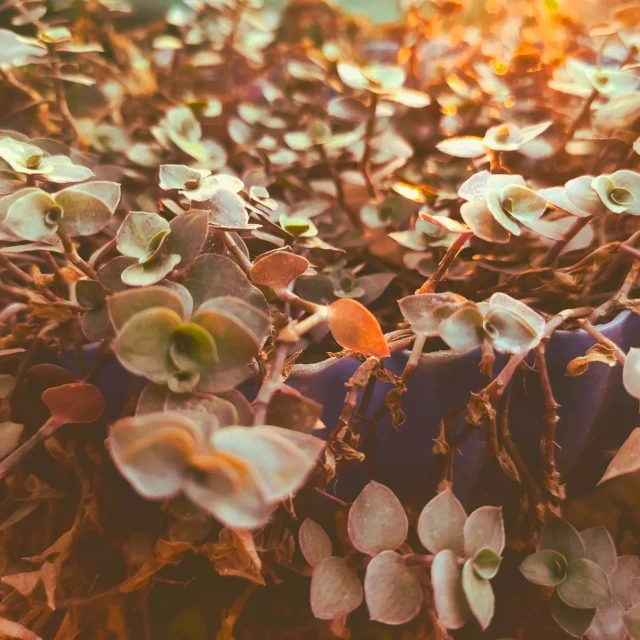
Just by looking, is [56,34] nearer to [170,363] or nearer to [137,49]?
[137,49]

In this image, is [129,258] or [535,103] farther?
[535,103]

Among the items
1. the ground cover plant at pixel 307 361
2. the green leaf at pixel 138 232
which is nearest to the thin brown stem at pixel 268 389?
the ground cover plant at pixel 307 361

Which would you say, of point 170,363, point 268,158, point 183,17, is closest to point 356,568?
point 170,363

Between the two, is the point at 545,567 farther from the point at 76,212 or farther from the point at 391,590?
the point at 76,212

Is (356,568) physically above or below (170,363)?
below

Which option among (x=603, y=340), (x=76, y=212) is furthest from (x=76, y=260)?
(x=603, y=340)
